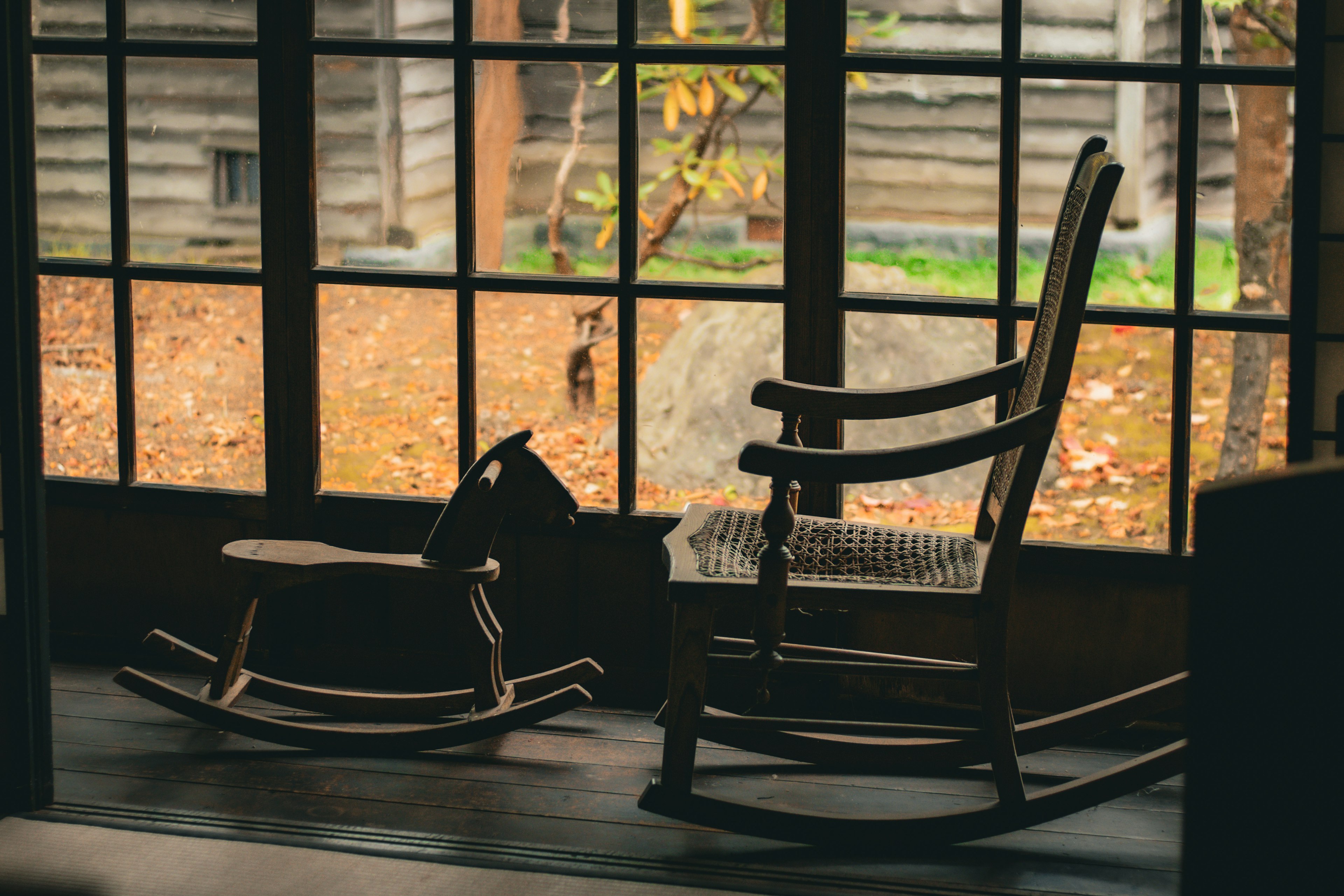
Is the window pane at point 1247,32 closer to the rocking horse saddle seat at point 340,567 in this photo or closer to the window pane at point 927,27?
the window pane at point 927,27

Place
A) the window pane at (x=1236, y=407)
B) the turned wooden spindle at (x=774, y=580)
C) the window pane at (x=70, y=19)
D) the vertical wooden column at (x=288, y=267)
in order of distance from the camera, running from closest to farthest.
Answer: the turned wooden spindle at (x=774, y=580), the window pane at (x=1236, y=407), the vertical wooden column at (x=288, y=267), the window pane at (x=70, y=19)

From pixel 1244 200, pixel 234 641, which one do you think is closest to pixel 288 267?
pixel 234 641

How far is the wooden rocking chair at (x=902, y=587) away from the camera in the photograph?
1771mm

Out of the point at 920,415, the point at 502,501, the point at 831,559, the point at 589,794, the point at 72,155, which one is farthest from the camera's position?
the point at 72,155

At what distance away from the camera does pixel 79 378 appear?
277 centimetres

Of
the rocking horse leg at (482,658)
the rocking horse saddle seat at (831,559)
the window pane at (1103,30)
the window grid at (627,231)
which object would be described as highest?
the window pane at (1103,30)

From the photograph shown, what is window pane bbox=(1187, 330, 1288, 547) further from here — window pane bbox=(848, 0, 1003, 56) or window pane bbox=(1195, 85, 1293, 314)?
window pane bbox=(848, 0, 1003, 56)

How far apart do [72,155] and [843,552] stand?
201cm

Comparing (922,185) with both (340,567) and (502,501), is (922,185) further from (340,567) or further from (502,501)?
(340,567)

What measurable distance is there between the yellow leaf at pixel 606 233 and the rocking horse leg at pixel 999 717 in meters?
1.17

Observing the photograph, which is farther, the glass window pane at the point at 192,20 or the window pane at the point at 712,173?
the glass window pane at the point at 192,20

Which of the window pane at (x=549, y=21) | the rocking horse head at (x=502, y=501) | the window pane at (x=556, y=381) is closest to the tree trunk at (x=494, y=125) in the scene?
the window pane at (x=549, y=21)

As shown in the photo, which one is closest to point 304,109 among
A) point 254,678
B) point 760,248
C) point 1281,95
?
point 760,248

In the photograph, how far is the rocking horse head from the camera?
2.21 meters
